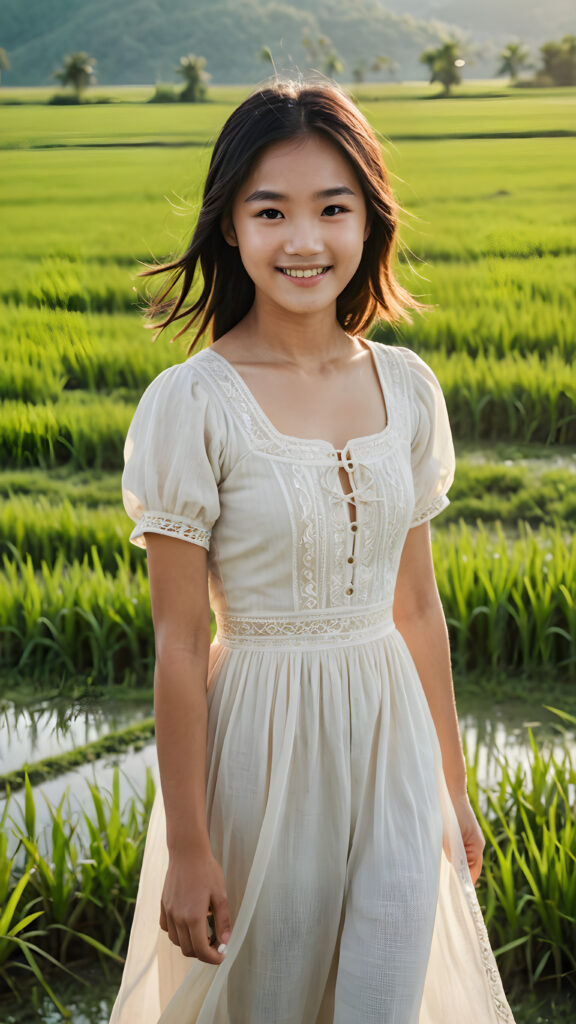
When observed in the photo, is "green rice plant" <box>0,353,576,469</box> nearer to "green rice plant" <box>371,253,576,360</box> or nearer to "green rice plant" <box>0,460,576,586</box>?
"green rice plant" <box>0,460,576,586</box>

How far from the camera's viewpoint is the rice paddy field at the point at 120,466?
1846 mm

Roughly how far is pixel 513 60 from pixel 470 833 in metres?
10.8

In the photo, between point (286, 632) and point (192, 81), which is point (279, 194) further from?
point (192, 81)

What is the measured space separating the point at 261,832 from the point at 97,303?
6.09 metres

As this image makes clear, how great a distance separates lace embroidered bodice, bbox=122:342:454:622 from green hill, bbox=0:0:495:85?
11.6 metres

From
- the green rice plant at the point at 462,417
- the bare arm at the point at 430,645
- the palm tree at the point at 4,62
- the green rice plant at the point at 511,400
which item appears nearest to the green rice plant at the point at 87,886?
the bare arm at the point at 430,645

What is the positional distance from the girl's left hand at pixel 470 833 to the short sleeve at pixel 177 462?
1.62 ft

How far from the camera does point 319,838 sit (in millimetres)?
1154

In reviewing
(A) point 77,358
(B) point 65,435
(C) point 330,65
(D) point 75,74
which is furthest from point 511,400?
(C) point 330,65

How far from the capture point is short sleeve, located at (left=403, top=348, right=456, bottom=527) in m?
1.32

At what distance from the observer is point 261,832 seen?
3.72 feet

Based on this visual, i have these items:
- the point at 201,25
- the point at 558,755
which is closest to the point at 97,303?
the point at 558,755

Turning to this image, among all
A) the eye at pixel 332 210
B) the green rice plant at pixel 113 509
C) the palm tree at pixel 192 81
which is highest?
the palm tree at pixel 192 81

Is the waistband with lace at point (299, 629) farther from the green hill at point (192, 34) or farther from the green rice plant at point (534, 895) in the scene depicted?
the green hill at point (192, 34)
